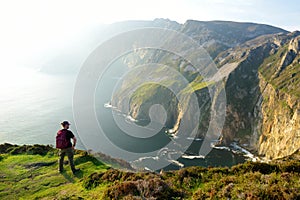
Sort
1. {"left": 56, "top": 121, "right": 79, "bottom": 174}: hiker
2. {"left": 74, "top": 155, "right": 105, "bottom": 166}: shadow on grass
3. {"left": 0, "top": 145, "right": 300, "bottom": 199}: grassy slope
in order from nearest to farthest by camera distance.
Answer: {"left": 0, "top": 145, "right": 300, "bottom": 199}: grassy slope
{"left": 56, "top": 121, "right": 79, "bottom": 174}: hiker
{"left": 74, "top": 155, "right": 105, "bottom": 166}: shadow on grass

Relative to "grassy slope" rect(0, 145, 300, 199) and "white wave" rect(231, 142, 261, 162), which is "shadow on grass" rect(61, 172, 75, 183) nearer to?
"grassy slope" rect(0, 145, 300, 199)

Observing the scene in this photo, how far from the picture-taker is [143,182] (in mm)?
9930

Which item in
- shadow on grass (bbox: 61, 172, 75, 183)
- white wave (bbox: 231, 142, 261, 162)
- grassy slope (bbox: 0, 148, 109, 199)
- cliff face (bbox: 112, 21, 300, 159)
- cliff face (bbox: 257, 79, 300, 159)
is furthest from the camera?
cliff face (bbox: 112, 21, 300, 159)

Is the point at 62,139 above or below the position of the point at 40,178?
above

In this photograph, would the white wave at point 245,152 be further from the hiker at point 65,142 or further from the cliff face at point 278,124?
the hiker at point 65,142

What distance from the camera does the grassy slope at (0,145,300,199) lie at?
28.8 feet

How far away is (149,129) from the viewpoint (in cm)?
→ 13038

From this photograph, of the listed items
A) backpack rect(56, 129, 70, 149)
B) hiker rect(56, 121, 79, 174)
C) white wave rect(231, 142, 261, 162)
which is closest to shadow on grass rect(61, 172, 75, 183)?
hiker rect(56, 121, 79, 174)

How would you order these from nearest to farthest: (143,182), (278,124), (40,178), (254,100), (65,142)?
(143,182), (40,178), (65,142), (278,124), (254,100)

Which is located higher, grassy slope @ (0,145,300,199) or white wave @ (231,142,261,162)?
grassy slope @ (0,145,300,199)

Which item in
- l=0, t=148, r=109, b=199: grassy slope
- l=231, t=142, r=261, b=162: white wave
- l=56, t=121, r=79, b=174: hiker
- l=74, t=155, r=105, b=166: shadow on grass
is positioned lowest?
l=231, t=142, r=261, b=162: white wave

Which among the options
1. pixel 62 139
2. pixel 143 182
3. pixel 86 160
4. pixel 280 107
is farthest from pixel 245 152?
pixel 143 182

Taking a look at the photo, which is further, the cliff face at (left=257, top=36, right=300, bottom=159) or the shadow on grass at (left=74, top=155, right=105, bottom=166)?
the cliff face at (left=257, top=36, right=300, bottom=159)

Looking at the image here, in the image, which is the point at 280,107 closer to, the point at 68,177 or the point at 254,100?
the point at 254,100
